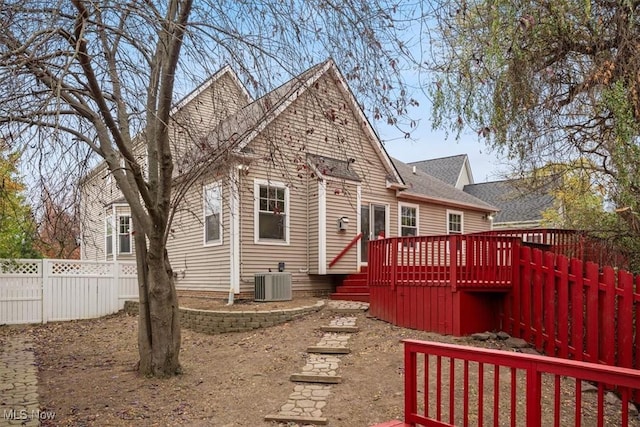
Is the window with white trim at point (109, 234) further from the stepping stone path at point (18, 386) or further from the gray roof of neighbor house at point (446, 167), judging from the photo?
the gray roof of neighbor house at point (446, 167)

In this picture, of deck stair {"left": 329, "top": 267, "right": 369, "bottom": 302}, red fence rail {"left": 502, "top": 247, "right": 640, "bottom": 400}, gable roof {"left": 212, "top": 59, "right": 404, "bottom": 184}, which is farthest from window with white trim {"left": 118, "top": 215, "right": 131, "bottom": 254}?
red fence rail {"left": 502, "top": 247, "right": 640, "bottom": 400}

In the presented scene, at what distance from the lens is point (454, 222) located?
16.5 m

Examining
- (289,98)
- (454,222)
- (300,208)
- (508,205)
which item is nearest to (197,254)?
(300,208)

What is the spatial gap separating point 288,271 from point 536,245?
18.0ft

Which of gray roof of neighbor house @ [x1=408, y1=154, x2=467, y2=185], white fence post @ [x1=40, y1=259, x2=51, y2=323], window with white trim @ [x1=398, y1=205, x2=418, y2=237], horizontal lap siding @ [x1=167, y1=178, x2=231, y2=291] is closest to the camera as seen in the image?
horizontal lap siding @ [x1=167, y1=178, x2=231, y2=291]

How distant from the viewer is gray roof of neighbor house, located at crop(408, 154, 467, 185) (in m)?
25.8

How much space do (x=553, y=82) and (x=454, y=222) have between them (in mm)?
9717

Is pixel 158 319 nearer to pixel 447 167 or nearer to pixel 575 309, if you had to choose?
pixel 575 309

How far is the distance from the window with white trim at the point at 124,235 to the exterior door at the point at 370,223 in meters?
7.72

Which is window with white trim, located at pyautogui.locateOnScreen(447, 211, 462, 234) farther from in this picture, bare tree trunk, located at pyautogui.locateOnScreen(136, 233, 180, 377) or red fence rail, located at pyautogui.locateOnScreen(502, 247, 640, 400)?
bare tree trunk, located at pyautogui.locateOnScreen(136, 233, 180, 377)

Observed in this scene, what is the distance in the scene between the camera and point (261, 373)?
6566mm

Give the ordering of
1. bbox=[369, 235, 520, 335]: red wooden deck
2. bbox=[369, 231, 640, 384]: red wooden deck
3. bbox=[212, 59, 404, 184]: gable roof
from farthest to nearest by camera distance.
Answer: bbox=[369, 235, 520, 335]: red wooden deck < bbox=[369, 231, 640, 384]: red wooden deck < bbox=[212, 59, 404, 184]: gable roof

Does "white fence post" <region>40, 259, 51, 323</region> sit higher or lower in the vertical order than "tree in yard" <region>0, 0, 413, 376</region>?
lower

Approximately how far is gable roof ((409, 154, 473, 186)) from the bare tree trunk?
20950 millimetres
